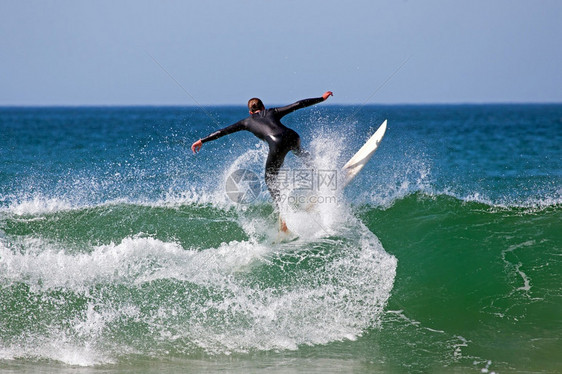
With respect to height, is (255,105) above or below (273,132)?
above

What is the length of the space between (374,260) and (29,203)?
5.40 m

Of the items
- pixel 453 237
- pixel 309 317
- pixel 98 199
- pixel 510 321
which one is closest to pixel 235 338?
pixel 309 317

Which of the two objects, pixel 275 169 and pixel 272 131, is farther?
pixel 275 169

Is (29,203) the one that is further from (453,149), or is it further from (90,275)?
(453,149)

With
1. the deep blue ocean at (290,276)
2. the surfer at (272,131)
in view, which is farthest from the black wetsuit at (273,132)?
the deep blue ocean at (290,276)

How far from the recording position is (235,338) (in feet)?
18.1
